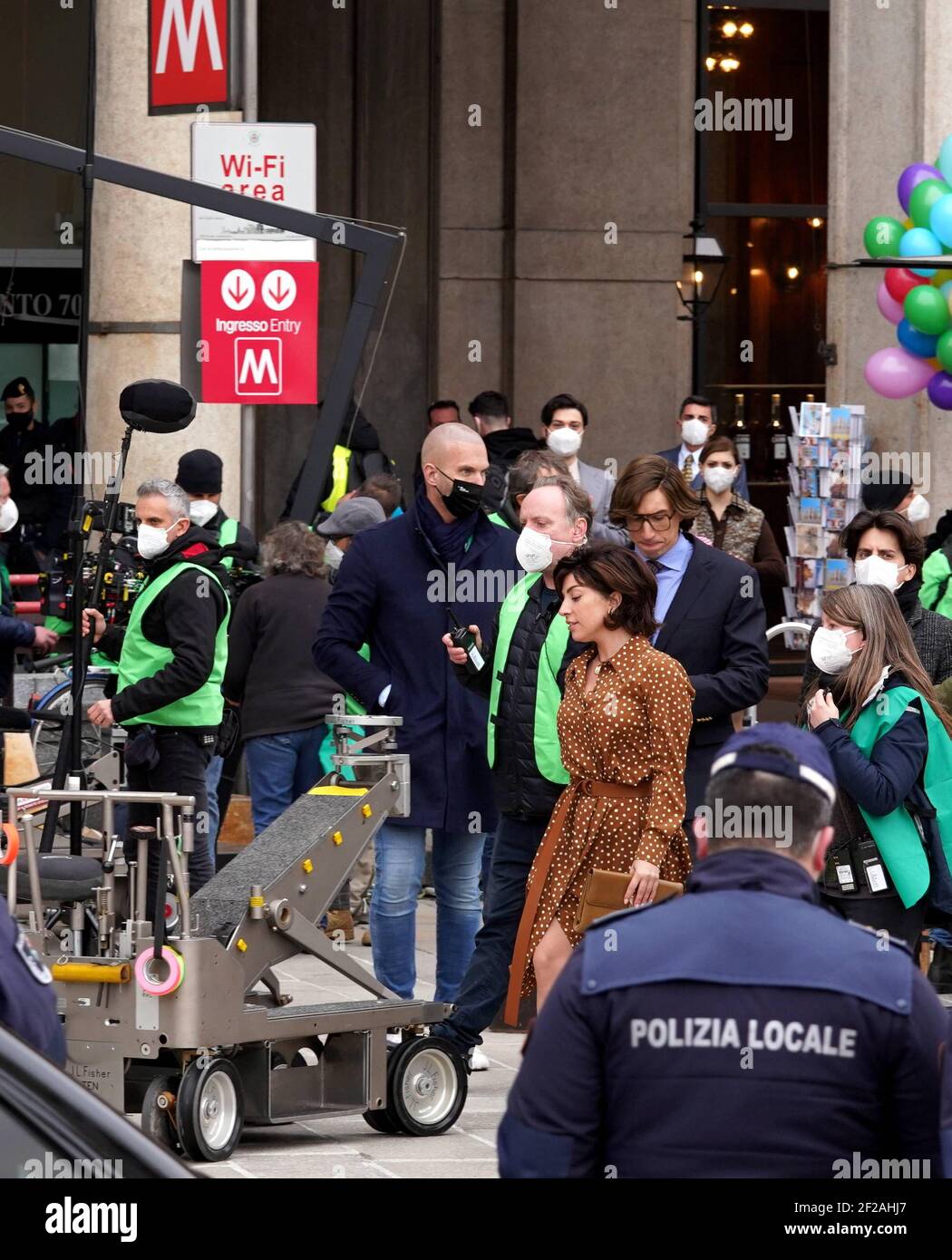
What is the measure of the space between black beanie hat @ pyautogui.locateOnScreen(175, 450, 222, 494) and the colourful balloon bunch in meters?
4.25

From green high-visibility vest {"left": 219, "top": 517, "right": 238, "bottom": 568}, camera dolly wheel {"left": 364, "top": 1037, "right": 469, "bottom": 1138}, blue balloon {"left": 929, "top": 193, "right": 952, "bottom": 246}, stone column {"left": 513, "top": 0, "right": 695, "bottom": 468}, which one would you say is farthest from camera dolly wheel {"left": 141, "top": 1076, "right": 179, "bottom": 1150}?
stone column {"left": 513, "top": 0, "right": 695, "bottom": 468}

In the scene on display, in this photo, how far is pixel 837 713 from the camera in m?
6.77

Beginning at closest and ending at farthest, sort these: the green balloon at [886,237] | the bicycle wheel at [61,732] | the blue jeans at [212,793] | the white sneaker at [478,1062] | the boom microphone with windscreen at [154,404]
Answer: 1. the white sneaker at [478,1062]
2. the boom microphone with windscreen at [154,404]
3. the blue jeans at [212,793]
4. the bicycle wheel at [61,732]
5. the green balloon at [886,237]

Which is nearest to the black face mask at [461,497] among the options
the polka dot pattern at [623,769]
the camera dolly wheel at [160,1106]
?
the polka dot pattern at [623,769]

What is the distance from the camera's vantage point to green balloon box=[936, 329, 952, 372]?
490 inches

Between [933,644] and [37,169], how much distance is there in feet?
35.6

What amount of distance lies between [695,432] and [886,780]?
21.7 ft

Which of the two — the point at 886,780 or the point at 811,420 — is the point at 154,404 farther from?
the point at 811,420

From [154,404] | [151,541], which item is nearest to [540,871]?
[154,404]

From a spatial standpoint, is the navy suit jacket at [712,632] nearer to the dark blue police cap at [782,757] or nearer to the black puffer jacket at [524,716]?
the black puffer jacket at [524,716]

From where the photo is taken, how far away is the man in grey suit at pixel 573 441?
11.8 m

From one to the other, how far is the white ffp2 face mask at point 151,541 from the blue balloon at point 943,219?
5357mm

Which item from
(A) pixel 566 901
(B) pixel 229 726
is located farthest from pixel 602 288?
(A) pixel 566 901

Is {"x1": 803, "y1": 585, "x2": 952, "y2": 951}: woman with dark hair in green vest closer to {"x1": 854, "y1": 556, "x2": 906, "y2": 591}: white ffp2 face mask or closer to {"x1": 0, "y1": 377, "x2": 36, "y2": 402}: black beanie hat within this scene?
{"x1": 854, "y1": 556, "x2": 906, "y2": 591}: white ffp2 face mask
